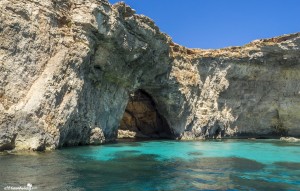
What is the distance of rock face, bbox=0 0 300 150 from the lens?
800 inches

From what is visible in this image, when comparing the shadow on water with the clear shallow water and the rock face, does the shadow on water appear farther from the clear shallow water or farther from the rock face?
the rock face

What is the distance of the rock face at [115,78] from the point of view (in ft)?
66.6

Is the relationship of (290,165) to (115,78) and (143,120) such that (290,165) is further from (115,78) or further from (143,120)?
(143,120)

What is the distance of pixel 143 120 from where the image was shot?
41.9 m

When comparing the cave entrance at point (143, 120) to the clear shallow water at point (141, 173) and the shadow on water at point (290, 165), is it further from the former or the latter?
the shadow on water at point (290, 165)

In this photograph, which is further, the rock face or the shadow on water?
the rock face

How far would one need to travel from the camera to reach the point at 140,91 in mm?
39062

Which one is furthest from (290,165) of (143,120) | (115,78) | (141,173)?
(143,120)

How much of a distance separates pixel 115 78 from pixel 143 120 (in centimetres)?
1362

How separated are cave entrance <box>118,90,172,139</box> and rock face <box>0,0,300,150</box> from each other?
47 cm

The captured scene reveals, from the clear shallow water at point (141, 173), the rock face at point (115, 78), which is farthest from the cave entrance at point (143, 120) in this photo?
the clear shallow water at point (141, 173)

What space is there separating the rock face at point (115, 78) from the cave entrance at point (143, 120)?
474 mm

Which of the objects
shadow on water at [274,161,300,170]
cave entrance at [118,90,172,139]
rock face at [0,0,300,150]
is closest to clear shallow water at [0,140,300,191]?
shadow on water at [274,161,300,170]

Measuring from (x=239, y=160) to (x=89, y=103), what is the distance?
12.1m
